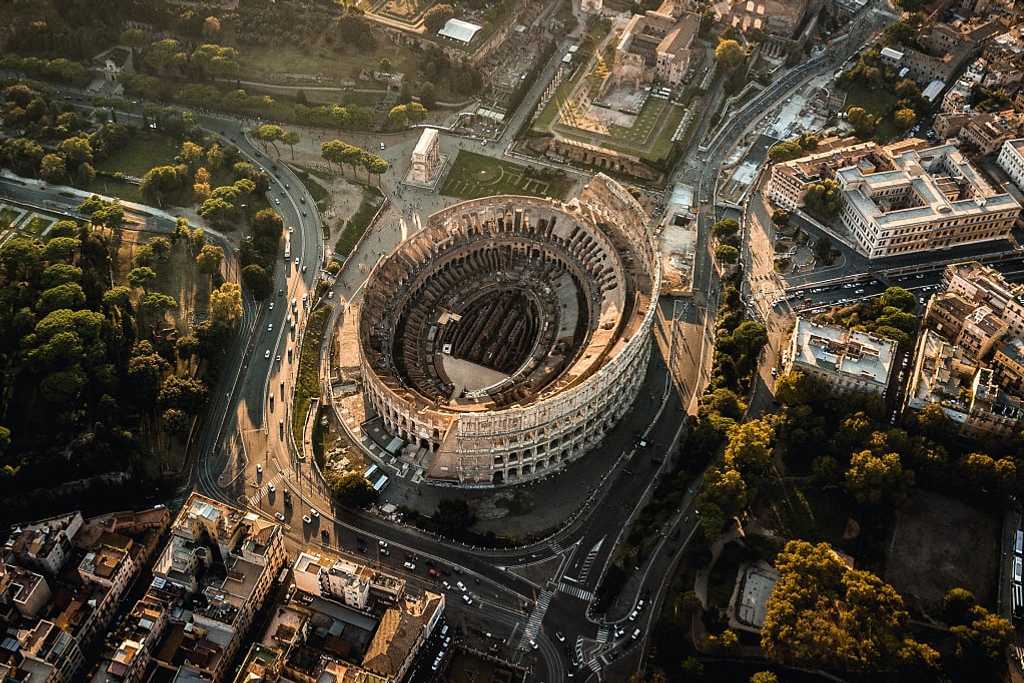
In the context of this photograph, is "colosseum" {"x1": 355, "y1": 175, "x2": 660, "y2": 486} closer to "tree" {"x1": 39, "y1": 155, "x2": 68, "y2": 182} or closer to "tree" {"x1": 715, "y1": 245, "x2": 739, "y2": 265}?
"tree" {"x1": 715, "y1": 245, "x2": 739, "y2": 265}

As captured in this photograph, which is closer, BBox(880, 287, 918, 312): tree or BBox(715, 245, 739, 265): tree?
BBox(880, 287, 918, 312): tree

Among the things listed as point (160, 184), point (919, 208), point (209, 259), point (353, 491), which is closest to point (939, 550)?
point (919, 208)

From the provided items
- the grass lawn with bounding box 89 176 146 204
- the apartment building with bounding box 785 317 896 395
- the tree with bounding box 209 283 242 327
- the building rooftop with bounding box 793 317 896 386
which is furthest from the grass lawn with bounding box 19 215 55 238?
the building rooftop with bounding box 793 317 896 386

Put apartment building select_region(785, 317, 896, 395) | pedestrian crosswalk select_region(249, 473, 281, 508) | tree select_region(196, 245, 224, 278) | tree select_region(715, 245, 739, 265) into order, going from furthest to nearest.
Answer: tree select_region(715, 245, 739, 265) < tree select_region(196, 245, 224, 278) < apartment building select_region(785, 317, 896, 395) < pedestrian crosswalk select_region(249, 473, 281, 508)

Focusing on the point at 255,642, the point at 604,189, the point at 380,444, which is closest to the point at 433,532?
the point at 380,444

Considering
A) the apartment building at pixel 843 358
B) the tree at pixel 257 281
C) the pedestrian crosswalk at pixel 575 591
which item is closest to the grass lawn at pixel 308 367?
the tree at pixel 257 281

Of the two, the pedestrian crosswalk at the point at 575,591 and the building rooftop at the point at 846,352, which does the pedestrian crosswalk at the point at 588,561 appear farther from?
the building rooftop at the point at 846,352

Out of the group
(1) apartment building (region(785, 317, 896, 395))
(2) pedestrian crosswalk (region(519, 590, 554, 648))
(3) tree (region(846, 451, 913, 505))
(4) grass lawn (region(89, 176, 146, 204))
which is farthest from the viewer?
(4) grass lawn (region(89, 176, 146, 204))
